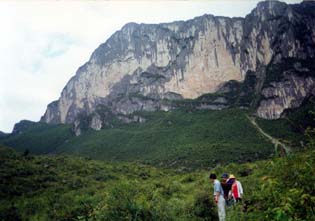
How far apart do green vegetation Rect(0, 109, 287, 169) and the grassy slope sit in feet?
108

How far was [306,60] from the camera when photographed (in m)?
148

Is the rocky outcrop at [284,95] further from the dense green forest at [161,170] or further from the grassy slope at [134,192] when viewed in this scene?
the grassy slope at [134,192]

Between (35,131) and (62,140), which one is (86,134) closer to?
(62,140)

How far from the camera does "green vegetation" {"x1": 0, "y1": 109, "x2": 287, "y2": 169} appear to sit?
90562mm

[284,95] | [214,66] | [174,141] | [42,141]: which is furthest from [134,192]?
[214,66]

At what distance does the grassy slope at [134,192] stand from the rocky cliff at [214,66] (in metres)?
94.6

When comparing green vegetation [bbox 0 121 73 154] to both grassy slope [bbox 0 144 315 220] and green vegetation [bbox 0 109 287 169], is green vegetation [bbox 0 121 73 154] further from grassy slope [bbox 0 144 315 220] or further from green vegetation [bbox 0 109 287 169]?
grassy slope [bbox 0 144 315 220]

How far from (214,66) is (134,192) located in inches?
6413

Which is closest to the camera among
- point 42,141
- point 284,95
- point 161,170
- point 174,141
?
point 161,170

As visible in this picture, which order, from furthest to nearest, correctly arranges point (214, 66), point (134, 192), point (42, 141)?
point (214, 66) < point (42, 141) < point (134, 192)

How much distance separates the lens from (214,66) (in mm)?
174250

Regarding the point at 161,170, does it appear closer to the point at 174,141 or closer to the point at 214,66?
the point at 174,141

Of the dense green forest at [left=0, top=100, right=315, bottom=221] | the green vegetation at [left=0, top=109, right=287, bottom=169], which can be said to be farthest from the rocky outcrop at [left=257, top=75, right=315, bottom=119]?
the green vegetation at [left=0, top=109, right=287, bottom=169]

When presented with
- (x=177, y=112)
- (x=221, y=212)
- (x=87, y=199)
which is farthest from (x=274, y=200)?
(x=177, y=112)
